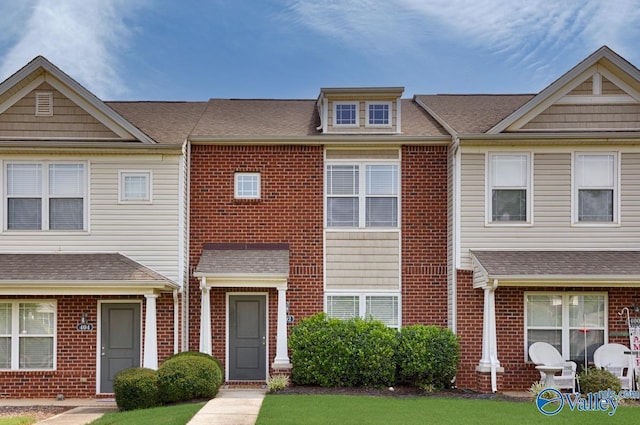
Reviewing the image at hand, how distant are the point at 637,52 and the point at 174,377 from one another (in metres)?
14.6

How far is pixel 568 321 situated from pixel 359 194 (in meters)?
5.73

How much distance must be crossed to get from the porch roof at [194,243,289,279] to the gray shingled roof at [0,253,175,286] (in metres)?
1.06

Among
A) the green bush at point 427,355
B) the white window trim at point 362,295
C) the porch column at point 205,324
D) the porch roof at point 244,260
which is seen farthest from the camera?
the white window trim at point 362,295

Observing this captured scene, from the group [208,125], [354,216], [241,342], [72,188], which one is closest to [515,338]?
[354,216]

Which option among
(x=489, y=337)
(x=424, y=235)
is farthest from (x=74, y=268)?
(x=489, y=337)

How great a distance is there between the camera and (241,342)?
53.9ft

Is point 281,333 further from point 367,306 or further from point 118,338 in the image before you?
point 118,338

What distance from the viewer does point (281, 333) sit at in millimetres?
15617

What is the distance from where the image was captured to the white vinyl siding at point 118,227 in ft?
52.3

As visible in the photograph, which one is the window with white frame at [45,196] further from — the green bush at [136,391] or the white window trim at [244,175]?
Answer: the green bush at [136,391]

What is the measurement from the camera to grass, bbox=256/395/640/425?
455 inches

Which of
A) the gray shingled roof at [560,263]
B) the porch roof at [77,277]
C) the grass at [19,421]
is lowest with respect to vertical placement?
the grass at [19,421]

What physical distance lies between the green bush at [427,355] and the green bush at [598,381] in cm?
270

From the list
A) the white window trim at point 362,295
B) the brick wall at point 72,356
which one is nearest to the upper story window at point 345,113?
the white window trim at point 362,295
